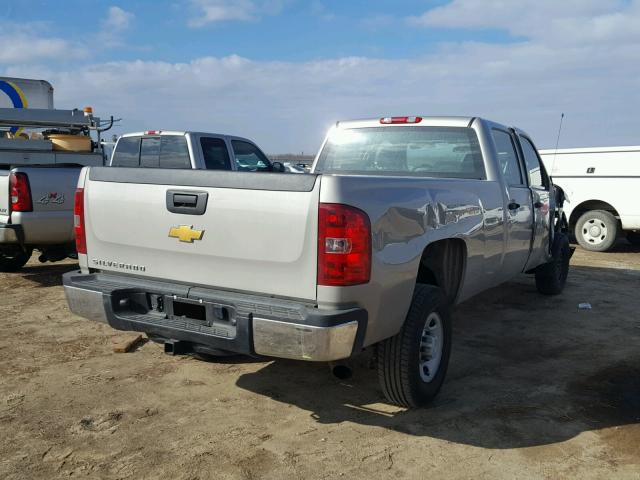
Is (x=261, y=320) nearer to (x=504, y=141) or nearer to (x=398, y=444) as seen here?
(x=398, y=444)

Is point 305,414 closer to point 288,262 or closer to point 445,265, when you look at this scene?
point 288,262

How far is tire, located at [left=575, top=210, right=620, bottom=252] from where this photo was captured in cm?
1102

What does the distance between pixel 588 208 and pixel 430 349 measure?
901cm

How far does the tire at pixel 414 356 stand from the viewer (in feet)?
11.4

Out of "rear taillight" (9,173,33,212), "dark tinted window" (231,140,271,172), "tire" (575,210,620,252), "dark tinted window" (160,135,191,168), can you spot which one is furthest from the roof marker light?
"tire" (575,210,620,252)

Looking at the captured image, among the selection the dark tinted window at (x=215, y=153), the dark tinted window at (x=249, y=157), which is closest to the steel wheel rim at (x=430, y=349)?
the dark tinted window at (x=215, y=153)

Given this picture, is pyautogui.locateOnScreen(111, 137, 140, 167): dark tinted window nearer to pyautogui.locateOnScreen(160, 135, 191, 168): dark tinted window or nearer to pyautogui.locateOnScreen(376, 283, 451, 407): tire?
pyautogui.locateOnScreen(160, 135, 191, 168): dark tinted window

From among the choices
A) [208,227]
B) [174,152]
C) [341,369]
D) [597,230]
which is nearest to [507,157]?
[341,369]

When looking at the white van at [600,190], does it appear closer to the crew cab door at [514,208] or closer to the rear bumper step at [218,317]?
the crew cab door at [514,208]

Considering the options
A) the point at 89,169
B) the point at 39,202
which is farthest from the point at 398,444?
the point at 39,202

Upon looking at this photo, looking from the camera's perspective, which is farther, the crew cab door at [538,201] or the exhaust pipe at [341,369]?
the crew cab door at [538,201]

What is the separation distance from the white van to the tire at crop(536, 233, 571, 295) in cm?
424

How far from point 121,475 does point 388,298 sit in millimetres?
1611

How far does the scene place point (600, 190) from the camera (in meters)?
11.0
